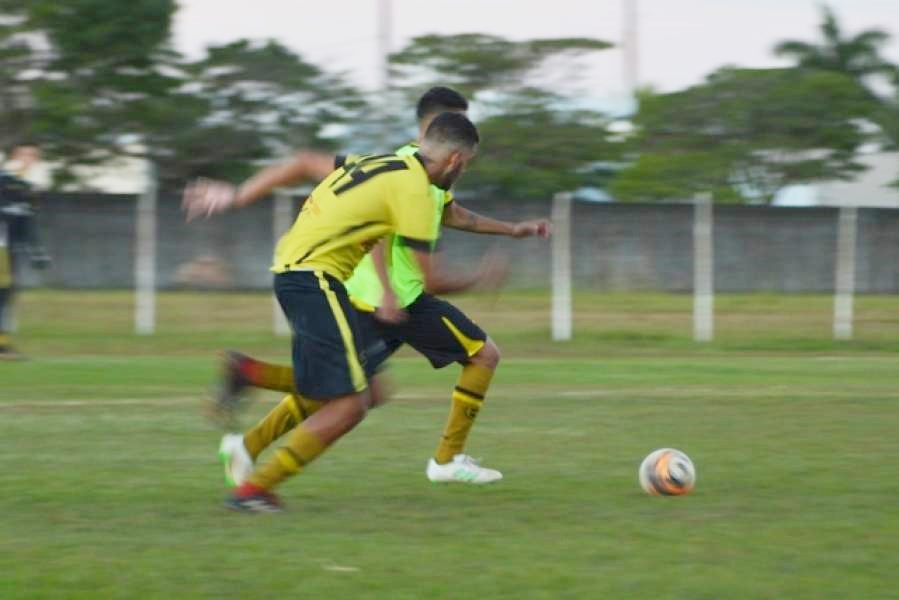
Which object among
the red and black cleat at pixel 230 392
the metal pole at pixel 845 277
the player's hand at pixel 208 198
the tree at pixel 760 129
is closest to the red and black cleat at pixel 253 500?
the red and black cleat at pixel 230 392

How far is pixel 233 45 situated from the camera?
33.1 meters

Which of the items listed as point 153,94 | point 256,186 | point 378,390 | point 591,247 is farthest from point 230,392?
point 153,94

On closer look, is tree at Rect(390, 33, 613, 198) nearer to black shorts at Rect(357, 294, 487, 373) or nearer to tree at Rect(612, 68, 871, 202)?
tree at Rect(612, 68, 871, 202)

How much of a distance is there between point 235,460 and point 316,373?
81cm

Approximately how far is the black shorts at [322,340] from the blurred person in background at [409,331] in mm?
514

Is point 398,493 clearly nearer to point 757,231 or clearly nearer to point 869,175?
point 757,231

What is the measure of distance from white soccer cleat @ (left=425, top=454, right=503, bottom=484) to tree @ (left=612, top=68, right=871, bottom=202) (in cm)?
2721

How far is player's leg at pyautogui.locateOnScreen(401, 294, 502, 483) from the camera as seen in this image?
8148 millimetres

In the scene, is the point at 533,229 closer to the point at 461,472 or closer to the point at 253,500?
the point at 461,472

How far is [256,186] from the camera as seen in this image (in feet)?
24.2

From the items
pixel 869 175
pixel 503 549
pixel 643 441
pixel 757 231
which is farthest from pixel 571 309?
pixel 869 175

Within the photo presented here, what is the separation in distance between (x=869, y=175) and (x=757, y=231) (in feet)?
69.0

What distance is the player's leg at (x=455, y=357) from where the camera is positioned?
8.15 meters

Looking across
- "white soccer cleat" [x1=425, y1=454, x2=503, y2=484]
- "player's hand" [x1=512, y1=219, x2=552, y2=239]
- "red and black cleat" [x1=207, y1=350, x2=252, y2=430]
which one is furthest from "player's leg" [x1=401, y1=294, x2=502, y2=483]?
"red and black cleat" [x1=207, y1=350, x2=252, y2=430]
